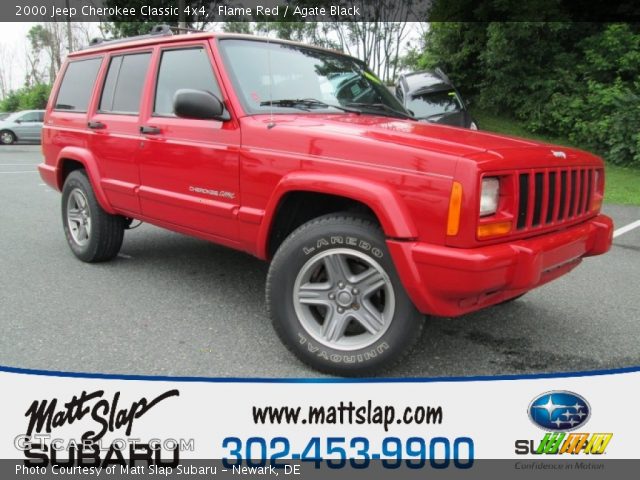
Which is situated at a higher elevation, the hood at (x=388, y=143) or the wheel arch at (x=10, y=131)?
the hood at (x=388, y=143)

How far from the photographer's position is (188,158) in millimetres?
3615

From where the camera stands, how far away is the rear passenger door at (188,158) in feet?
11.1

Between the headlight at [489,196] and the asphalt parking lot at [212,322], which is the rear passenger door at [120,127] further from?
the headlight at [489,196]

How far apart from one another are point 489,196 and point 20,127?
2230cm

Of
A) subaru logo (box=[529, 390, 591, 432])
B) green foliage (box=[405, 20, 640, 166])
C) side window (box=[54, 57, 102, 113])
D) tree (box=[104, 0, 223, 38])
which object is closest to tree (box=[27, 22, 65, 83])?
tree (box=[104, 0, 223, 38])

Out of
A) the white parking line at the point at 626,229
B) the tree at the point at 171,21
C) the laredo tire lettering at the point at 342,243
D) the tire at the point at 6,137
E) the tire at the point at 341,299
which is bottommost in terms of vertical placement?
the tire at the point at 6,137

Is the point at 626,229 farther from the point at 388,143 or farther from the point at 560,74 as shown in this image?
the point at 560,74

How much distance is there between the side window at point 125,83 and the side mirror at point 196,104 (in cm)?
108

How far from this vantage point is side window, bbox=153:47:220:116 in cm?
362

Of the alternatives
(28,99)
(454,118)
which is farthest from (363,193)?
(28,99)

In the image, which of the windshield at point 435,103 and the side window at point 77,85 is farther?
the windshield at point 435,103

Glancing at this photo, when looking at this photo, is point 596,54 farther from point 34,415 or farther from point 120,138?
point 34,415

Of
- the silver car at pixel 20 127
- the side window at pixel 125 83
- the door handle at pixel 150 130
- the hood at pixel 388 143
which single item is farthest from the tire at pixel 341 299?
the silver car at pixel 20 127

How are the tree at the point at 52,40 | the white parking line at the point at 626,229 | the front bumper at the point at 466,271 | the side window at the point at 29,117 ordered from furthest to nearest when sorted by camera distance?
the tree at the point at 52,40 < the side window at the point at 29,117 < the white parking line at the point at 626,229 < the front bumper at the point at 466,271
